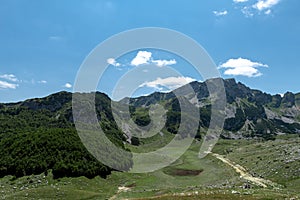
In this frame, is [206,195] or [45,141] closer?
[206,195]

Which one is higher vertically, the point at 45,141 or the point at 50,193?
the point at 45,141

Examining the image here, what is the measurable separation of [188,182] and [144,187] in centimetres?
1366

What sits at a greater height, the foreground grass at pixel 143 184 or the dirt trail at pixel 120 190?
the foreground grass at pixel 143 184

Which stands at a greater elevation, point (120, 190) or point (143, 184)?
point (143, 184)

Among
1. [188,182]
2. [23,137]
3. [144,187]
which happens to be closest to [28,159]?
[23,137]

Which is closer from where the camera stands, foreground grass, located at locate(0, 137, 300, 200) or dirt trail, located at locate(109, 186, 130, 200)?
foreground grass, located at locate(0, 137, 300, 200)

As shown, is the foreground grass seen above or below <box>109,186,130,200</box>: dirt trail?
above

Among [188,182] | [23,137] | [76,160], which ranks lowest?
[188,182]

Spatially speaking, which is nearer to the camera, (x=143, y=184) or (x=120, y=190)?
(x=120, y=190)

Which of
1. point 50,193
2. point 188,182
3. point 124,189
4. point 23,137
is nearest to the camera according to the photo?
point 50,193

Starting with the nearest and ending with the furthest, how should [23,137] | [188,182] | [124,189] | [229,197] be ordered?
[229,197] → [124,189] → [188,182] → [23,137]

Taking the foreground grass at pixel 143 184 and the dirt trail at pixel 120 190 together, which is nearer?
the foreground grass at pixel 143 184

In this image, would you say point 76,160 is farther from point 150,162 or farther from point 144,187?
point 150,162

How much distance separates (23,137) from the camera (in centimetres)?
10006
